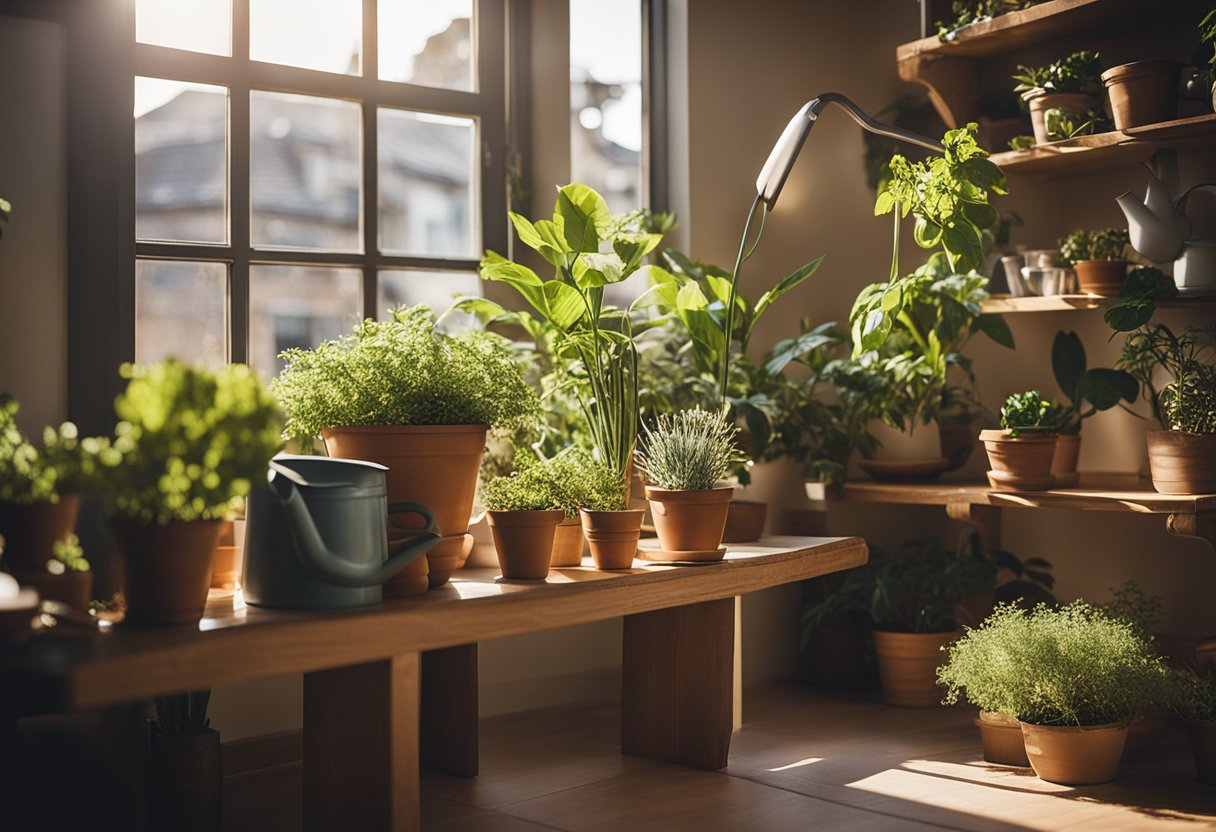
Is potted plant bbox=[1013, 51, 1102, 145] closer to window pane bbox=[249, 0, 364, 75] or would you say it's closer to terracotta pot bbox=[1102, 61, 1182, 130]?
terracotta pot bbox=[1102, 61, 1182, 130]

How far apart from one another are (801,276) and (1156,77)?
0.98 metres

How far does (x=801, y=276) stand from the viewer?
3.07 metres

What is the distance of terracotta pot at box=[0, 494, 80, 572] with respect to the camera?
1.76 metres

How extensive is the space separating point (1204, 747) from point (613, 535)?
4.43 feet

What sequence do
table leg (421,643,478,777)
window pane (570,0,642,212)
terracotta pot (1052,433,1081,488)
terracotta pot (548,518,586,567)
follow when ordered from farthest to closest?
window pane (570,0,642,212)
terracotta pot (1052,433,1081,488)
table leg (421,643,478,777)
terracotta pot (548,518,586,567)

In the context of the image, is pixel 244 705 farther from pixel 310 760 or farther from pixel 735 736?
pixel 735 736

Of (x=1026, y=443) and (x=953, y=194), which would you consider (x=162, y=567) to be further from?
(x=1026, y=443)

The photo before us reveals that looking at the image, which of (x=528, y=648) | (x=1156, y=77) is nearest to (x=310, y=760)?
(x=528, y=648)

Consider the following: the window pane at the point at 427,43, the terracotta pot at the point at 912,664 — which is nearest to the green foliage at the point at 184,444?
the window pane at the point at 427,43

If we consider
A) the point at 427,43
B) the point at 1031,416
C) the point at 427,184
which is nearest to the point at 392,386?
the point at 427,184

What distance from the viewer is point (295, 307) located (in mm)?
2938

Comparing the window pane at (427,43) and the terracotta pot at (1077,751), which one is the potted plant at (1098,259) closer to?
the terracotta pot at (1077,751)

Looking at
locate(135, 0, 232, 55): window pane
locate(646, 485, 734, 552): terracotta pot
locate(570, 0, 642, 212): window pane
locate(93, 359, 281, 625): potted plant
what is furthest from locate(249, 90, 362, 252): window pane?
locate(93, 359, 281, 625): potted plant

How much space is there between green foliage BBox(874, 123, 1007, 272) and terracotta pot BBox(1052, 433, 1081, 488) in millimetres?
646
